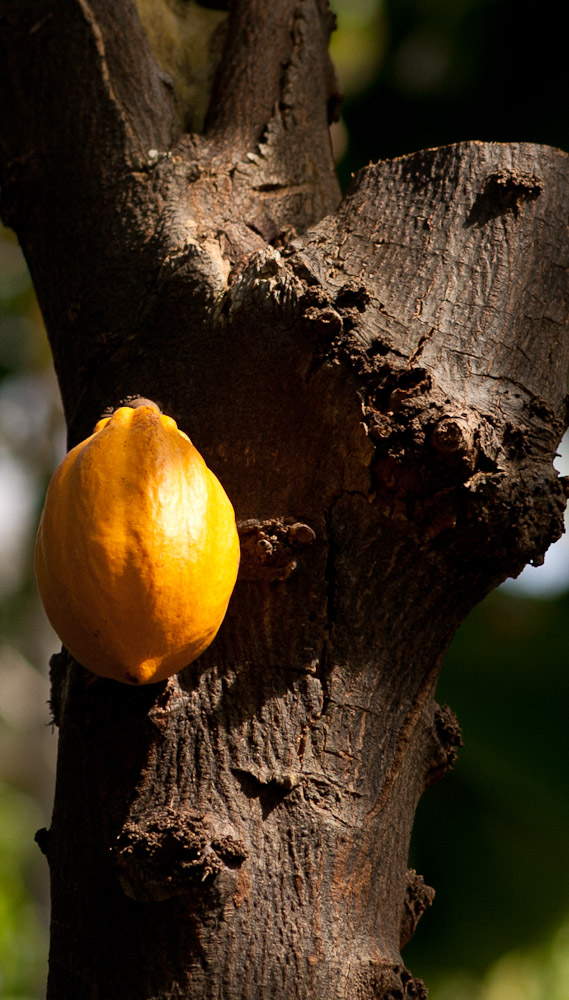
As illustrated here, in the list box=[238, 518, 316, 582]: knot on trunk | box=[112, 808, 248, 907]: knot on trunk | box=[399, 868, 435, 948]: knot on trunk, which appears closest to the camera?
box=[112, 808, 248, 907]: knot on trunk

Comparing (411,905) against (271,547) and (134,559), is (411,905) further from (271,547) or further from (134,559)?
(134,559)

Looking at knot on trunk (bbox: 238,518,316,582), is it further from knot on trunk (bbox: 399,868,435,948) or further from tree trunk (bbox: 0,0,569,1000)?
knot on trunk (bbox: 399,868,435,948)

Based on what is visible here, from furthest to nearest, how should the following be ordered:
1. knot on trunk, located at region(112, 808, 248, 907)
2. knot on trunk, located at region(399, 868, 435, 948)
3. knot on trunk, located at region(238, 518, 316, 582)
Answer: knot on trunk, located at region(399, 868, 435, 948) < knot on trunk, located at region(238, 518, 316, 582) < knot on trunk, located at region(112, 808, 248, 907)

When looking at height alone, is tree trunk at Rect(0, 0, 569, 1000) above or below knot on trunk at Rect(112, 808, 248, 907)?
above

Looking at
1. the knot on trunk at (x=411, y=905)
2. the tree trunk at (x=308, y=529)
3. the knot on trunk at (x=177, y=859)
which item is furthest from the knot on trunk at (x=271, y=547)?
the knot on trunk at (x=411, y=905)

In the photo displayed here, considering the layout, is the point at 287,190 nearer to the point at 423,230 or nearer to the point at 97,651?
the point at 423,230

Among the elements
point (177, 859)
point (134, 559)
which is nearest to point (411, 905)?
point (177, 859)

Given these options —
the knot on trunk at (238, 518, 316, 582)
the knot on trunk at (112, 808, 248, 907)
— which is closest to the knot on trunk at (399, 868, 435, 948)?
the knot on trunk at (112, 808, 248, 907)
